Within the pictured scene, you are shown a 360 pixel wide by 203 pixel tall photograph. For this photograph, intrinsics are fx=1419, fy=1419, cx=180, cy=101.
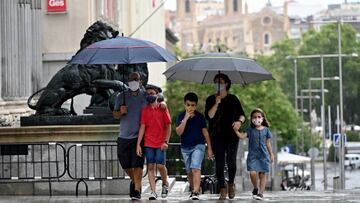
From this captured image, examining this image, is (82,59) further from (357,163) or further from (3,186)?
(357,163)

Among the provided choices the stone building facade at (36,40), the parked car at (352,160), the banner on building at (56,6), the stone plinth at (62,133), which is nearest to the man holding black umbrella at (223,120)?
the stone plinth at (62,133)

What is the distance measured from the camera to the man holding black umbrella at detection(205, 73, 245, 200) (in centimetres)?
2145

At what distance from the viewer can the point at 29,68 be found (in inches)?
1388

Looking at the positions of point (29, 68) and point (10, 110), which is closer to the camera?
point (10, 110)

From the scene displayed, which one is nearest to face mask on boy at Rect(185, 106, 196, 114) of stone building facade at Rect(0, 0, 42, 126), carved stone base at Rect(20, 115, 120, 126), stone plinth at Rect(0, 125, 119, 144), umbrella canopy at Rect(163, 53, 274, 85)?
umbrella canopy at Rect(163, 53, 274, 85)

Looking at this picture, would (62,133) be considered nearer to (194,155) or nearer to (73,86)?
(73,86)

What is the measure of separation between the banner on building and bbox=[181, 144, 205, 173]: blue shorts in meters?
20.6

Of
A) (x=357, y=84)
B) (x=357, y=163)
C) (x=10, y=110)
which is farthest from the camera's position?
(x=357, y=84)

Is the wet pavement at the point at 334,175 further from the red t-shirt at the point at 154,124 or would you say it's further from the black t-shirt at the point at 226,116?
the red t-shirt at the point at 154,124

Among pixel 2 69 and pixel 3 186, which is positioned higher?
pixel 2 69

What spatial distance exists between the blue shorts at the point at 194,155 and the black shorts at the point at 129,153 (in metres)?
0.69

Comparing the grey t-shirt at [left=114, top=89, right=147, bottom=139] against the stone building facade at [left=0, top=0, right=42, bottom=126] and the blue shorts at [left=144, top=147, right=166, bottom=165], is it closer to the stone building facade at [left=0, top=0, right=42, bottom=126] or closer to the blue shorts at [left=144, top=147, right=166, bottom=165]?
the blue shorts at [left=144, top=147, right=166, bottom=165]

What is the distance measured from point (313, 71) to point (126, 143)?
121478mm

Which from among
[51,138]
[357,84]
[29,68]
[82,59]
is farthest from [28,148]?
[357,84]
